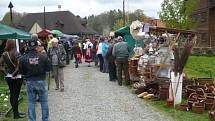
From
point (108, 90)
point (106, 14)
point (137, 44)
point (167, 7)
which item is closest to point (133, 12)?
point (106, 14)

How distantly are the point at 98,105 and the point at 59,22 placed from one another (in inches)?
2986

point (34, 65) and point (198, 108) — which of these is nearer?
point (34, 65)

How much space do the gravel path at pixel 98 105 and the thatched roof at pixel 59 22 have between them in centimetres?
7121

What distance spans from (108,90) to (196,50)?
115ft

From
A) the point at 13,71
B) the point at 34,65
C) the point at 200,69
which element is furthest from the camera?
the point at 200,69

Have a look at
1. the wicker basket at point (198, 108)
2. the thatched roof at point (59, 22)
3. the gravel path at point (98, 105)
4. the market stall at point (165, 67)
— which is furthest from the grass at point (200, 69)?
the thatched roof at point (59, 22)

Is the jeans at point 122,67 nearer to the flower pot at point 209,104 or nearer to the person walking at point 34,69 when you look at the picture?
the flower pot at point 209,104

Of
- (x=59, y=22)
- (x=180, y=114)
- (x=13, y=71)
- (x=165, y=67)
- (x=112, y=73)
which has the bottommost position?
(x=180, y=114)

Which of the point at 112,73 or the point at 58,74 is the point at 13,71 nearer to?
the point at 58,74

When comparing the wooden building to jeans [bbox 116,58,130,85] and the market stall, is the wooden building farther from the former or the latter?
the market stall

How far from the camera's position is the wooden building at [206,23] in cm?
5112

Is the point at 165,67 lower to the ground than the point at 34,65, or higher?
lower

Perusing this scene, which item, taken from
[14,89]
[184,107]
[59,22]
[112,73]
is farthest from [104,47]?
[59,22]

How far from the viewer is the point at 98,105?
13117 mm
